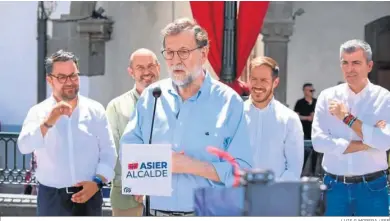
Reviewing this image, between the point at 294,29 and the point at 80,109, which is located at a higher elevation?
the point at 294,29

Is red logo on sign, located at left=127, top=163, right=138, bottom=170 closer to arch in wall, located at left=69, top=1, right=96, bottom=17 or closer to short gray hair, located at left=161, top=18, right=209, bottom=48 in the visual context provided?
short gray hair, located at left=161, top=18, right=209, bottom=48

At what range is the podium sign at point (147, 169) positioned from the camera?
324cm

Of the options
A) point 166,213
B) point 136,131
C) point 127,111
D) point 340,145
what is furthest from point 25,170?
point 166,213

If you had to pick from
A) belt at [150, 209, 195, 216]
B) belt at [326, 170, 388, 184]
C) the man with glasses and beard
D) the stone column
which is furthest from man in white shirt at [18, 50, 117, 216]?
the stone column

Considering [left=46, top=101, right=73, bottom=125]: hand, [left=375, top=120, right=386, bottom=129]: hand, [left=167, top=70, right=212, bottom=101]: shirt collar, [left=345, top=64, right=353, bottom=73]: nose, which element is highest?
[left=345, top=64, right=353, bottom=73]: nose

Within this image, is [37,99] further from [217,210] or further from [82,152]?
[217,210]

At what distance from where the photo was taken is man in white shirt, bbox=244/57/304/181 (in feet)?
14.2

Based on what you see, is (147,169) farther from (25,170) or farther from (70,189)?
(25,170)

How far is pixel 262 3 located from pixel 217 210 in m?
5.59

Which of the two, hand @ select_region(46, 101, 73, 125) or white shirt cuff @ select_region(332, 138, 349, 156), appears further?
Answer: white shirt cuff @ select_region(332, 138, 349, 156)

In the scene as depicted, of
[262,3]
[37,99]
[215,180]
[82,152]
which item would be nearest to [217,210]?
[215,180]

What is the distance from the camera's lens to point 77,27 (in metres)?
10.7

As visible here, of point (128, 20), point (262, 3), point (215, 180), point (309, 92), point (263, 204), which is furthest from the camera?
point (128, 20)

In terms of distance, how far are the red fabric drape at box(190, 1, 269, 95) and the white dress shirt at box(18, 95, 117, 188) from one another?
3396 millimetres
